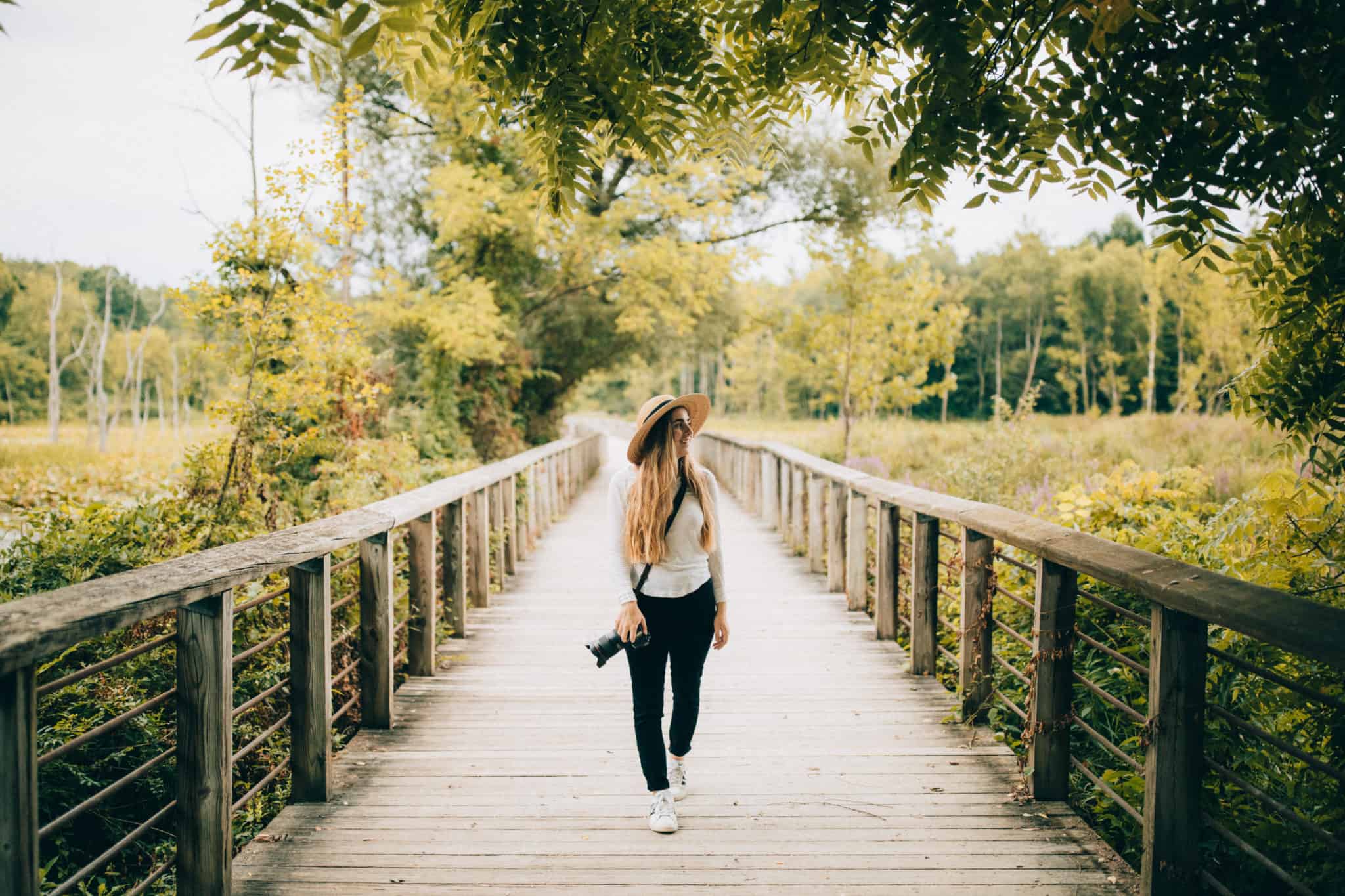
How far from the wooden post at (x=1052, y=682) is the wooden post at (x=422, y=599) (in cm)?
309

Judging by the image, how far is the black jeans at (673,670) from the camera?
321 cm

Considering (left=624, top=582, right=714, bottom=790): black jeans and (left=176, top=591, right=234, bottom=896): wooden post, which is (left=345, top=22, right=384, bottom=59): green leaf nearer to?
(left=176, top=591, right=234, bottom=896): wooden post

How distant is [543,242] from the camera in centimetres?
1541

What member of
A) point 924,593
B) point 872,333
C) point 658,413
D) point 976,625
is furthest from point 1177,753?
point 872,333

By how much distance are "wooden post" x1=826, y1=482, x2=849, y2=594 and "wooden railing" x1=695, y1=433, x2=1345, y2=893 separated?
55.0 inches

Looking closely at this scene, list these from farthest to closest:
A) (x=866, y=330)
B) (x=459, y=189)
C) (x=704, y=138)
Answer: (x=866, y=330) → (x=459, y=189) → (x=704, y=138)

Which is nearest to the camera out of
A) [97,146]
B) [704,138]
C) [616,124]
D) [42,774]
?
[616,124]

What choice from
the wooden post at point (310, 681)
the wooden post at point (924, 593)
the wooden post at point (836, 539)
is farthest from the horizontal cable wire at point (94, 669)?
the wooden post at point (836, 539)

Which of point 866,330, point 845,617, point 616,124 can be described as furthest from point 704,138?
point 866,330

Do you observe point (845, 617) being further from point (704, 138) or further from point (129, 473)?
point (129, 473)

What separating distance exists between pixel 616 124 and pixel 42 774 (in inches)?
149

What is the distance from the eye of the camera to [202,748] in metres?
2.49

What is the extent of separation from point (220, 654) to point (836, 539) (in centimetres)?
559

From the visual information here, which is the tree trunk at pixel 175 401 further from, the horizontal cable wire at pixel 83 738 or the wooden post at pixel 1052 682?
the wooden post at pixel 1052 682
